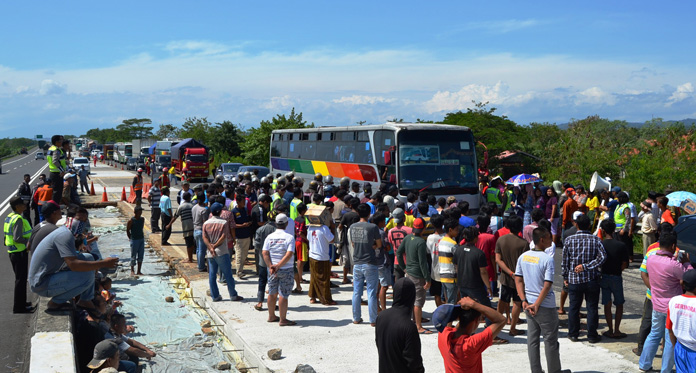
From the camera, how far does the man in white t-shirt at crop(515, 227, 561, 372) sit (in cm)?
677

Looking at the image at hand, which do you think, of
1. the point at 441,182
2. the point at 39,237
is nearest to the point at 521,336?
the point at 39,237

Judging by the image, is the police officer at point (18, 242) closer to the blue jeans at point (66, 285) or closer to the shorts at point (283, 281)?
the blue jeans at point (66, 285)

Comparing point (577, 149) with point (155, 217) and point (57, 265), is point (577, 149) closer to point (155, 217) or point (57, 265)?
point (155, 217)

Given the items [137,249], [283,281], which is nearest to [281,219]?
[283,281]

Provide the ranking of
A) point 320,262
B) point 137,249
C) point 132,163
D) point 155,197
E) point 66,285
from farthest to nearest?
1. point 132,163
2. point 155,197
3. point 137,249
4. point 320,262
5. point 66,285

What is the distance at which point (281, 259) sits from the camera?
9109mm

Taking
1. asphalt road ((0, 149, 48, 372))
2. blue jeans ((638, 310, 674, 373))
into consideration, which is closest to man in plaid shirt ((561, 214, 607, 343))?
blue jeans ((638, 310, 674, 373))

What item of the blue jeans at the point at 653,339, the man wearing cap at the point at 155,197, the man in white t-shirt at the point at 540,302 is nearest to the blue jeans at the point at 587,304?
the blue jeans at the point at 653,339

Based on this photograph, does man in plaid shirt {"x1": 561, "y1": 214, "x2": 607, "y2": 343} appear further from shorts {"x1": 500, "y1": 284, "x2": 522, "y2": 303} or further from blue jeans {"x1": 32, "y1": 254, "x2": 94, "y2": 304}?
blue jeans {"x1": 32, "y1": 254, "x2": 94, "y2": 304}

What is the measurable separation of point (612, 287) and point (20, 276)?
910 centimetres

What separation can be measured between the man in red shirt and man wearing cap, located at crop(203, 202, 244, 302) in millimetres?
6701

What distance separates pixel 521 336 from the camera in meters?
8.63

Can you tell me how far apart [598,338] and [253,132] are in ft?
137

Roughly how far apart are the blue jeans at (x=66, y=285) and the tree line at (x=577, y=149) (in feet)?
43.9
